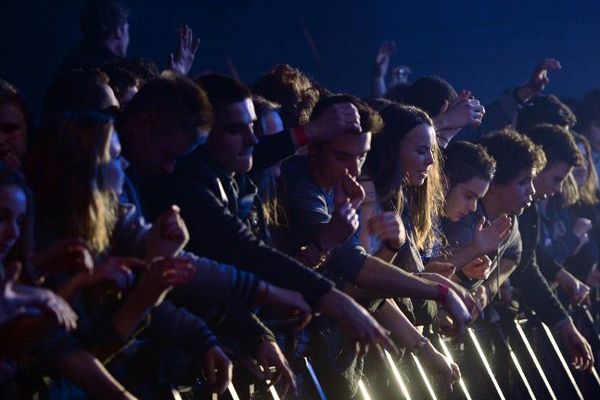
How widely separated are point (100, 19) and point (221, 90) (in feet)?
6.91

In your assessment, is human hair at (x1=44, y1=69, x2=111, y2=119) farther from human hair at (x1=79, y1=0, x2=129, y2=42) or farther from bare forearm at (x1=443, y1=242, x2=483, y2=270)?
bare forearm at (x1=443, y1=242, x2=483, y2=270)

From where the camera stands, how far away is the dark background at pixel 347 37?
6.30 meters

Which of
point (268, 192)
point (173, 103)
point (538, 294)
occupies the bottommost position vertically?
point (538, 294)

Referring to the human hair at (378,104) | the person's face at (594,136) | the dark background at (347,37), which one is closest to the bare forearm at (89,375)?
the human hair at (378,104)

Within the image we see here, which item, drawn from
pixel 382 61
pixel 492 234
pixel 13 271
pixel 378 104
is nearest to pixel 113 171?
pixel 13 271

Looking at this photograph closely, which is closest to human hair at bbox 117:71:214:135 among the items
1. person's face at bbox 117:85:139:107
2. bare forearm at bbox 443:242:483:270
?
person's face at bbox 117:85:139:107

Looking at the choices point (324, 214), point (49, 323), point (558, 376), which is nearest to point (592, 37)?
point (558, 376)

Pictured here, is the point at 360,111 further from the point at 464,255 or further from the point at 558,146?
the point at 558,146

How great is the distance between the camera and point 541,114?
6715 millimetres

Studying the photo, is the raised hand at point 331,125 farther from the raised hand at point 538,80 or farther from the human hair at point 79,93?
the raised hand at point 538,80

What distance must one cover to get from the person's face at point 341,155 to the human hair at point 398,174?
1.38ft

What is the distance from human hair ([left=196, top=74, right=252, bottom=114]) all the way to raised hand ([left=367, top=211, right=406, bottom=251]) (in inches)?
25.2

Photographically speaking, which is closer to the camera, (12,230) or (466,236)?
(12,230)

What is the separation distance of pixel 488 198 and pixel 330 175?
5.52 feet
